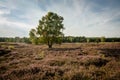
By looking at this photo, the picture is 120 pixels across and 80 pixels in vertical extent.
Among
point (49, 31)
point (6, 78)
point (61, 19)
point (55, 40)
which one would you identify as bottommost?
point (6, 78)

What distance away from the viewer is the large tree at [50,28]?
1826 inches

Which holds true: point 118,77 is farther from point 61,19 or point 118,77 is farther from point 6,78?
point 61,19

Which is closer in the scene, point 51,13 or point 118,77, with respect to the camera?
point 118,77

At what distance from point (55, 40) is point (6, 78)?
112ft

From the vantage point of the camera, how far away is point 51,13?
46.3m

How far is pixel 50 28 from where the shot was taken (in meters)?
46.7

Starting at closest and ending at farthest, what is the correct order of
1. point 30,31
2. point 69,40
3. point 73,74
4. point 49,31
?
point 73,74 → point 49,31 → point 30,31 → point 69,40

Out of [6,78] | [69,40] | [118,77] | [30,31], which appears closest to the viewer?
[118,77]

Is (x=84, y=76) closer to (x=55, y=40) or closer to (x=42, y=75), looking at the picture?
(x=42, y=75)

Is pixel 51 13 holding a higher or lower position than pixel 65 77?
higher

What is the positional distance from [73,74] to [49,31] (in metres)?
35.2

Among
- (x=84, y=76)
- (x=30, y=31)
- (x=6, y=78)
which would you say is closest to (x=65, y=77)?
(x=84, y=76)

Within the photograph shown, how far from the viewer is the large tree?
4638 cm

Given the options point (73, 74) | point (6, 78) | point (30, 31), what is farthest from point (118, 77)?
point (30, 31)
